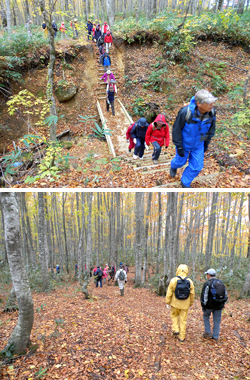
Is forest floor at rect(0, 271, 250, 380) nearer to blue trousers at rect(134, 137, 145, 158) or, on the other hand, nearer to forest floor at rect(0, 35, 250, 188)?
forest floor at rect(0, 35, 250, 188)

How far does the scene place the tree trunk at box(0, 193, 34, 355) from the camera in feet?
10.1

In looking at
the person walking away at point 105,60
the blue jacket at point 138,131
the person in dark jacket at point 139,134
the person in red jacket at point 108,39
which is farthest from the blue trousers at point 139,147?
the person in red jacket at point 108,39

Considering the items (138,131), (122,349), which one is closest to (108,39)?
(138,131)

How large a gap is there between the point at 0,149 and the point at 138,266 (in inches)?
342

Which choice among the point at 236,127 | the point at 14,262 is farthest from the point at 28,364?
the point at 236,127

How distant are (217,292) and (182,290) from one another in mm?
644

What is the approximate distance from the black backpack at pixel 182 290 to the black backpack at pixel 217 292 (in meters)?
0.45

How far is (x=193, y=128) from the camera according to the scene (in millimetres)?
3980

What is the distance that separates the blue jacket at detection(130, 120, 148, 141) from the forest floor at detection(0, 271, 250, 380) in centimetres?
532

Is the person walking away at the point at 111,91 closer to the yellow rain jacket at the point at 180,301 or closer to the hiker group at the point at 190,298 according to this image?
the yellow rain jacket at the point at 180,301

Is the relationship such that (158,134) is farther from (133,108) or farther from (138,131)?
(133,108)

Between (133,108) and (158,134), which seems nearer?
(158,134)

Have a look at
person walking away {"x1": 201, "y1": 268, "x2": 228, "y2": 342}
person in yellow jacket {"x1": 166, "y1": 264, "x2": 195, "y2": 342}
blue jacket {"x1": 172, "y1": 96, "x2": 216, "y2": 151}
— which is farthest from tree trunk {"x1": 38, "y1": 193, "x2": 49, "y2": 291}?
person walking away {"x1": 201, "y1": 268, "x2": 228, "y2": 342}

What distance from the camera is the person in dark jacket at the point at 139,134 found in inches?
252
